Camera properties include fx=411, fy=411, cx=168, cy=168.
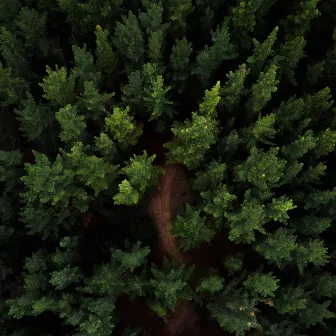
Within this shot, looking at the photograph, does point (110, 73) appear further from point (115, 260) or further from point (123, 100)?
point (115, 260)

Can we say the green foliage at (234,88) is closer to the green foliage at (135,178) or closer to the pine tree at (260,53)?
the pine tree at (260,53)

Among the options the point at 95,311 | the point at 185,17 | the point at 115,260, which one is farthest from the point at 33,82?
the point at 95,311

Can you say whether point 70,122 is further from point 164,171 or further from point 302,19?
point 302,19

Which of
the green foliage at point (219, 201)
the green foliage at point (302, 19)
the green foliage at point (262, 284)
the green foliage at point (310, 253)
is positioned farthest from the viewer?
the green foliage at point (302, 19)

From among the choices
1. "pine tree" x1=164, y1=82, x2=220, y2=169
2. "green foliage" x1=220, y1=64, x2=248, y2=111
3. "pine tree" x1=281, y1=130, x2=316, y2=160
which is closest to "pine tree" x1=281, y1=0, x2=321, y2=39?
"green foliage" x1=220, y1=64, x2=248, y2=111

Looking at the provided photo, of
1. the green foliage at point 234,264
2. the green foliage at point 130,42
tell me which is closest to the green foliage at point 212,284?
the green foliage at point 234,264

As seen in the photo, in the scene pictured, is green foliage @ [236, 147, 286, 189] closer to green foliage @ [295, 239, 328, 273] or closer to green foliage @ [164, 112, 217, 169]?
green foliage @ [164, 112, 217, 169]
